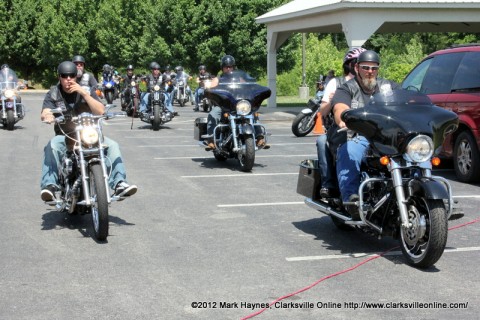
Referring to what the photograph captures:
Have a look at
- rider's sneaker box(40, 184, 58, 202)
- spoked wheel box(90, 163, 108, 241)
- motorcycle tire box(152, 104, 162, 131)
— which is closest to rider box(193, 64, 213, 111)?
motorcycle tire box(152, 104, 162, 131)

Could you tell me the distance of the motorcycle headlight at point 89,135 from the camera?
7750 mm

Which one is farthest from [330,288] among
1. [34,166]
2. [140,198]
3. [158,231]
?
[34,166]

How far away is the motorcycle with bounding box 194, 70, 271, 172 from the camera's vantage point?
12.7 metres

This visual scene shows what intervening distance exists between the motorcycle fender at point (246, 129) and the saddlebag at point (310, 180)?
14.8ft

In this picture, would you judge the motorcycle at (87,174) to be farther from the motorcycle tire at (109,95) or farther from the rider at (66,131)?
the motorcycle tire at (109,95)

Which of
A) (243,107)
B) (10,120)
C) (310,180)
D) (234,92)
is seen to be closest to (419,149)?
(310,180)

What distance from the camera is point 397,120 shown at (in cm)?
643

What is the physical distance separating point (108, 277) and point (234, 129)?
22.4ft

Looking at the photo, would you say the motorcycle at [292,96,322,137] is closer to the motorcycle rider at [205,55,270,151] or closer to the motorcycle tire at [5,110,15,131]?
the motorcycle rider at [205,55,270,151]

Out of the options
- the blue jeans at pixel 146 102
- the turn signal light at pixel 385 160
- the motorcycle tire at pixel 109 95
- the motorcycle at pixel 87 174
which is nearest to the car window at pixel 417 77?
the motorcycle at pixel 87 174

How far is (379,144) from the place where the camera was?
21.5ft

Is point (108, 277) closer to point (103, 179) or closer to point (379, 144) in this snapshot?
point (103, 179)

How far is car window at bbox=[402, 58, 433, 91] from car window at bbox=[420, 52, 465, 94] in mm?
109

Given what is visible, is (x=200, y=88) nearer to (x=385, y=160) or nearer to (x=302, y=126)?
(x=302, y=126)
